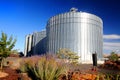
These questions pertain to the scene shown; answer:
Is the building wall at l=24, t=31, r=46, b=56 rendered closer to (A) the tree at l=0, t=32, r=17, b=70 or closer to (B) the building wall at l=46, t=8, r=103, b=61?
(B) the building wall at l=46, t=8, r=103, b=61

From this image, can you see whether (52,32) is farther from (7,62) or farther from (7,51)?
(7,51)

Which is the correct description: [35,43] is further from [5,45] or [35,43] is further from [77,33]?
[5,45]

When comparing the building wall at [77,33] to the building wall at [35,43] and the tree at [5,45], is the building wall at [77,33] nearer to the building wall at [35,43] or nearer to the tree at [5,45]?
the building wall at [35,43]

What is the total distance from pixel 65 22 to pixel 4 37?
24.5 meters

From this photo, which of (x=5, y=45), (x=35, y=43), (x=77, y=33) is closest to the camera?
(x=5, y=45)

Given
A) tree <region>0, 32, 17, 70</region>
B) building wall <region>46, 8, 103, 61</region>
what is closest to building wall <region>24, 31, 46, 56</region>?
building wall <region>46, 8, 103, 61</region>

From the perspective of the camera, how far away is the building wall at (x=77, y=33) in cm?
4375

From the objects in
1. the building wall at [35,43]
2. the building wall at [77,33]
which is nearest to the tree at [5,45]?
the building wall at [77,33]

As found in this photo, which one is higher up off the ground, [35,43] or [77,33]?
[77,33]

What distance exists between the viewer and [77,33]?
43.6 metres

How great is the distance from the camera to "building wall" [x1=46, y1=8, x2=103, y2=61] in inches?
1722

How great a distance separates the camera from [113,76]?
1298 centimetres

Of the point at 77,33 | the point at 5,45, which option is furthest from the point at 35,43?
the point at 5,45

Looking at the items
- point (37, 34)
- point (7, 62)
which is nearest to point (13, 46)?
point (7, 62)
